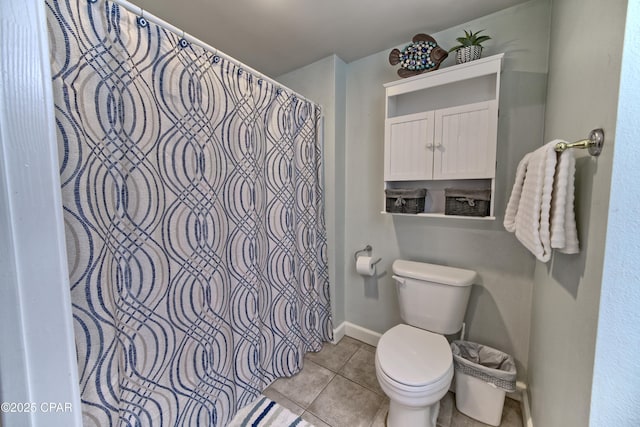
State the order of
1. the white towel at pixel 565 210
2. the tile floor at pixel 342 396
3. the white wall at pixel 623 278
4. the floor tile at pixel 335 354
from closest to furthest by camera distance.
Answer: the white wall at pixel 623 278 < the white towel at pixel 565 210 < the tile floor at pixel 342 396 < the floor tile at pixel 335 354

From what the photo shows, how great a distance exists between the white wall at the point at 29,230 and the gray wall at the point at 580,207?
3.88 feet

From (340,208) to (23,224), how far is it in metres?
1.64

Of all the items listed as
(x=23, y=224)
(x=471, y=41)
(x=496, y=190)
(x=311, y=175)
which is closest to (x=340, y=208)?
(x=311, y=175)

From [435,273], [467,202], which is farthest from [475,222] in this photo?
[435,273]

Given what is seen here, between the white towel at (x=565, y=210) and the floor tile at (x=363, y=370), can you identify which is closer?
the white towel at (x=565, y=210)

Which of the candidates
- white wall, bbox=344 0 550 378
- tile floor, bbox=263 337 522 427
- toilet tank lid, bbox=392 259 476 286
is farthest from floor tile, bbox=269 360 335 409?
toilet tank lid, bbox=392 259 476 286

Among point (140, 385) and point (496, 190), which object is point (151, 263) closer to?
point (140, 385)

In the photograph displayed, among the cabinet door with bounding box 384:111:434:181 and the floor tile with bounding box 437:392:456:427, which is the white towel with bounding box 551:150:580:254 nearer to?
the cabinet door with bounding box 384:111:434:181

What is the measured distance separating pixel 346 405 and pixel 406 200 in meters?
1.26

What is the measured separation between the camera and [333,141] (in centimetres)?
180

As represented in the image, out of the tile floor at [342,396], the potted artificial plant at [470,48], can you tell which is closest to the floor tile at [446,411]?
the tile floor at [342,396]

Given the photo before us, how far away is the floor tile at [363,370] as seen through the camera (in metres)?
1.52

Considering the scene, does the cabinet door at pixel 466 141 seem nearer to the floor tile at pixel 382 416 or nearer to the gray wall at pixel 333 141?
the gray wall at pixel 333 141

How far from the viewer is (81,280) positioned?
770 mm
